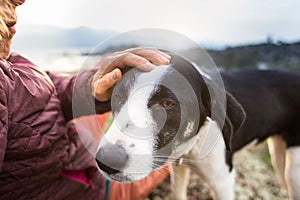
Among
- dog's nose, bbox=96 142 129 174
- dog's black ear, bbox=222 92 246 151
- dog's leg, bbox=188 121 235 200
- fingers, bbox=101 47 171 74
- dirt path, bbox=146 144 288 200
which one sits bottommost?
dirt path, bbox=146 144 288 200

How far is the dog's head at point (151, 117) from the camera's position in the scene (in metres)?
1.19

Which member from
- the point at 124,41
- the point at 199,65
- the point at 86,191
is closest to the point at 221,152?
the point at 199,65

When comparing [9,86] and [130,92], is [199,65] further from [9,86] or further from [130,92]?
[9,86]

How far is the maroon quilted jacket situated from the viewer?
131 centimetres

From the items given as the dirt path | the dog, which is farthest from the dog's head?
the dirt path

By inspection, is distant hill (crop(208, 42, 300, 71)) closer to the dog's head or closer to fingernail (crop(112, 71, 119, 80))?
the dog's head

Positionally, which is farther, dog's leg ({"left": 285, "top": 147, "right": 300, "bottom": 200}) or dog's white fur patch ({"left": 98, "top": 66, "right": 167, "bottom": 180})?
dog's leg ({"left": 285, "top": 147, "right": 300, "bottom": 200})

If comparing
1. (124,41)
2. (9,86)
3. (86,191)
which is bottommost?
(86,191)

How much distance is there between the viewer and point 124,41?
1289 millimetres

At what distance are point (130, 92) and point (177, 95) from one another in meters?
0.15

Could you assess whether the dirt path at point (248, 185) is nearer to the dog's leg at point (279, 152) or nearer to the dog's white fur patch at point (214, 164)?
the dog's leg at point (279, 152)

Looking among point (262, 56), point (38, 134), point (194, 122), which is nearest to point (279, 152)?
point (262, 56)

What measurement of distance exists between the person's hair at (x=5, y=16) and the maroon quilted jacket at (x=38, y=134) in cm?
9

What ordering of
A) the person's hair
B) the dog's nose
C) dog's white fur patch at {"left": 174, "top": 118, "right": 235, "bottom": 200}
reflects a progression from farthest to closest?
dog's white fur patch at {"left": 174, "top": 118, "right": 235, "bottom": 200}, the person's hair, the dog's nose
